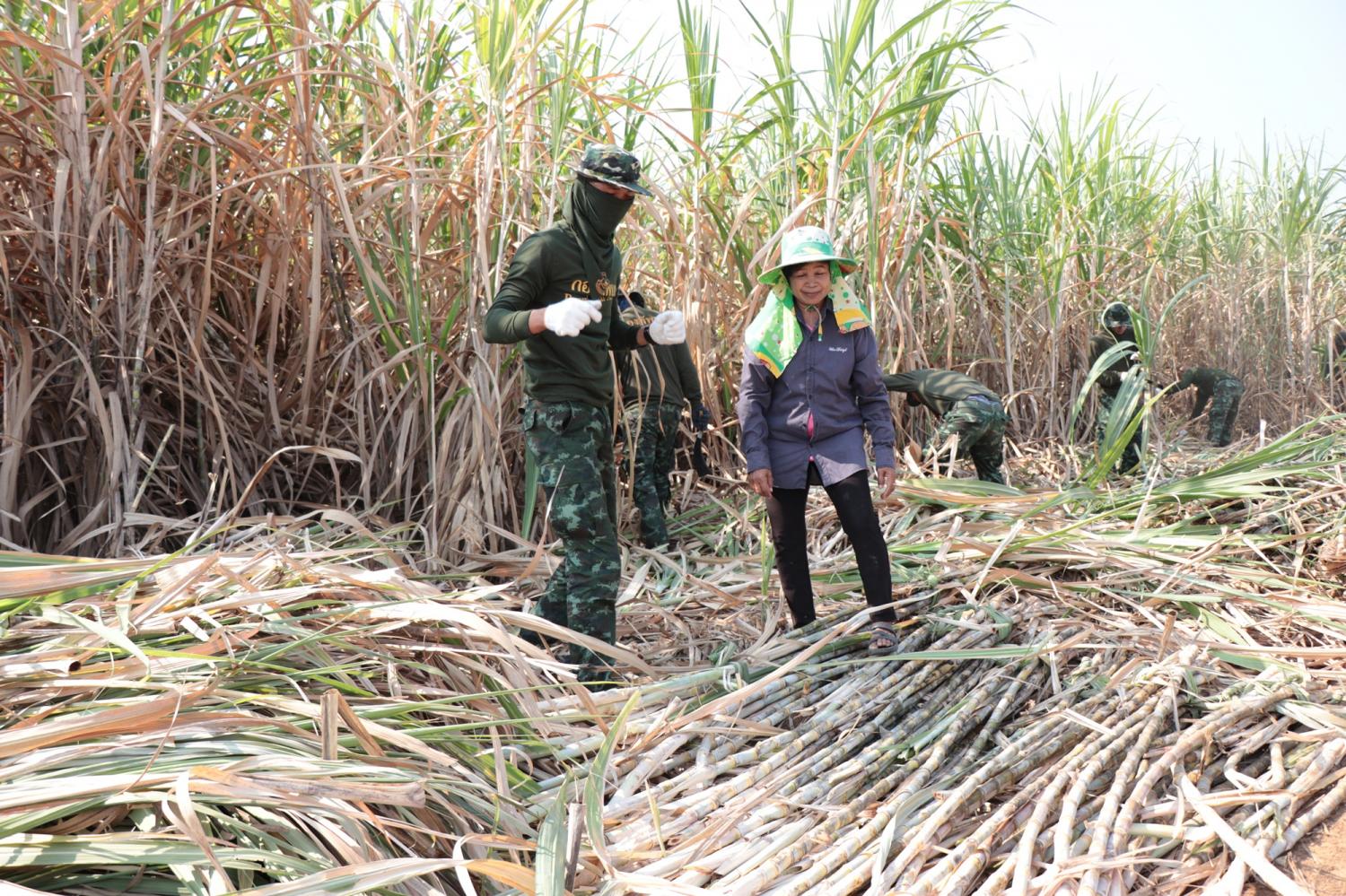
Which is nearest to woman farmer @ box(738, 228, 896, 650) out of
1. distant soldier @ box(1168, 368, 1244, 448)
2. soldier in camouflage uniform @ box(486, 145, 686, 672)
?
soldier in camouflage uniform @ box(486, 145, 686, 672)

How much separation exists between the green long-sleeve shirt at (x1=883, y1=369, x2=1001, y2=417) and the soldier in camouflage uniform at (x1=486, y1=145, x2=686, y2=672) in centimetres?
210

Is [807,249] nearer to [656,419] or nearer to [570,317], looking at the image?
[570,317]

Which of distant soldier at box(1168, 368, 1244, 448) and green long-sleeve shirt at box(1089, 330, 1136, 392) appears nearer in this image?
green long-sleeve shirt at box(1089, 330, 1136, 392)

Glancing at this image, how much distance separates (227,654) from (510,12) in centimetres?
266

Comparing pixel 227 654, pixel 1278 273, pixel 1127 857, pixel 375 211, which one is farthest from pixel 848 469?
pixel 1278 273

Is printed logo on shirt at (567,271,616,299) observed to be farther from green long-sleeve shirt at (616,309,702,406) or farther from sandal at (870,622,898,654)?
sandal at (870,622,898,654)

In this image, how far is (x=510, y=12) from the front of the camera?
12.2 ft

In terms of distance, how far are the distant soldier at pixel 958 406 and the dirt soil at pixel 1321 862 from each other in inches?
108

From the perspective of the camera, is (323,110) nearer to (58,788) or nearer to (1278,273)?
(58,788)

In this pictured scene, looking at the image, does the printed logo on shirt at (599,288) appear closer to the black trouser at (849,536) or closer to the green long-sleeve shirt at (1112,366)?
the black trouser at (849,536)

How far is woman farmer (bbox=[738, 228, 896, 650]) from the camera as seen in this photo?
3021 mm

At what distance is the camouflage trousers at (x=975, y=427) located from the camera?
15.3 feet

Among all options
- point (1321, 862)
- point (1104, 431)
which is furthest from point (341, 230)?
point (1104, 431)

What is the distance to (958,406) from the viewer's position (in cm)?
468
